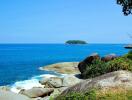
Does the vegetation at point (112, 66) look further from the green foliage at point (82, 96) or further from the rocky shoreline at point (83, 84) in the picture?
the green foliage at point (82, 96)

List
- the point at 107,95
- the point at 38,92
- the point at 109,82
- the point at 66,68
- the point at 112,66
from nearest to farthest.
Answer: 1. the point at 107,95
2. the point at 109,82
3. the point at 112,66
4. the point at 38,92
5. the point at 66,68

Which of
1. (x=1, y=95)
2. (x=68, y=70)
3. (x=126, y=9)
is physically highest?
(x=126, y=9)

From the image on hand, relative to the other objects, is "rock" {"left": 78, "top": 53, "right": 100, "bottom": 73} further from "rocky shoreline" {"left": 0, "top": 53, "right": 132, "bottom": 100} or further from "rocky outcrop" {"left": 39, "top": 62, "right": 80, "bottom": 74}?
"rocky outcrop" {"left": 39, "top": 62, "right": 80, "bottom": 74}

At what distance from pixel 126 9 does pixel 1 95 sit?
21711 mm

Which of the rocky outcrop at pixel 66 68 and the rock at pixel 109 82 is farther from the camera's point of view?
the rocky outcrop at pixel 66 68

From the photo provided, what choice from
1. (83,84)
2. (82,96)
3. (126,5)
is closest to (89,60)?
(126,5)

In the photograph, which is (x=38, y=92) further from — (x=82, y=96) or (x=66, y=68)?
(x=66, y=68)

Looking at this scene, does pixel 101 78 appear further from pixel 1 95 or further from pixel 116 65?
pixel 116 65

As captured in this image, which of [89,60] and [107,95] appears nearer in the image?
[107,95]

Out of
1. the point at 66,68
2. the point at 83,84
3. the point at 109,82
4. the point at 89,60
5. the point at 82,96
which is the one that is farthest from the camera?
the point at 66,68

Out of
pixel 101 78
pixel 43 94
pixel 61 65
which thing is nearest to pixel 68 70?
pixel 61 65

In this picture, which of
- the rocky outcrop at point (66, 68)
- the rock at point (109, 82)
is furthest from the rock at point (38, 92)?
the rocky outcrop at point (66, 68)

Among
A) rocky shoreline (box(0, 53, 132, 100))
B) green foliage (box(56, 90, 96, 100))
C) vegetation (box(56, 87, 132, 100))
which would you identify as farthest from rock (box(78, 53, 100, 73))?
vegetation (box(56, 87, 132, 100))

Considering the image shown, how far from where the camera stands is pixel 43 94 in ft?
90.6
